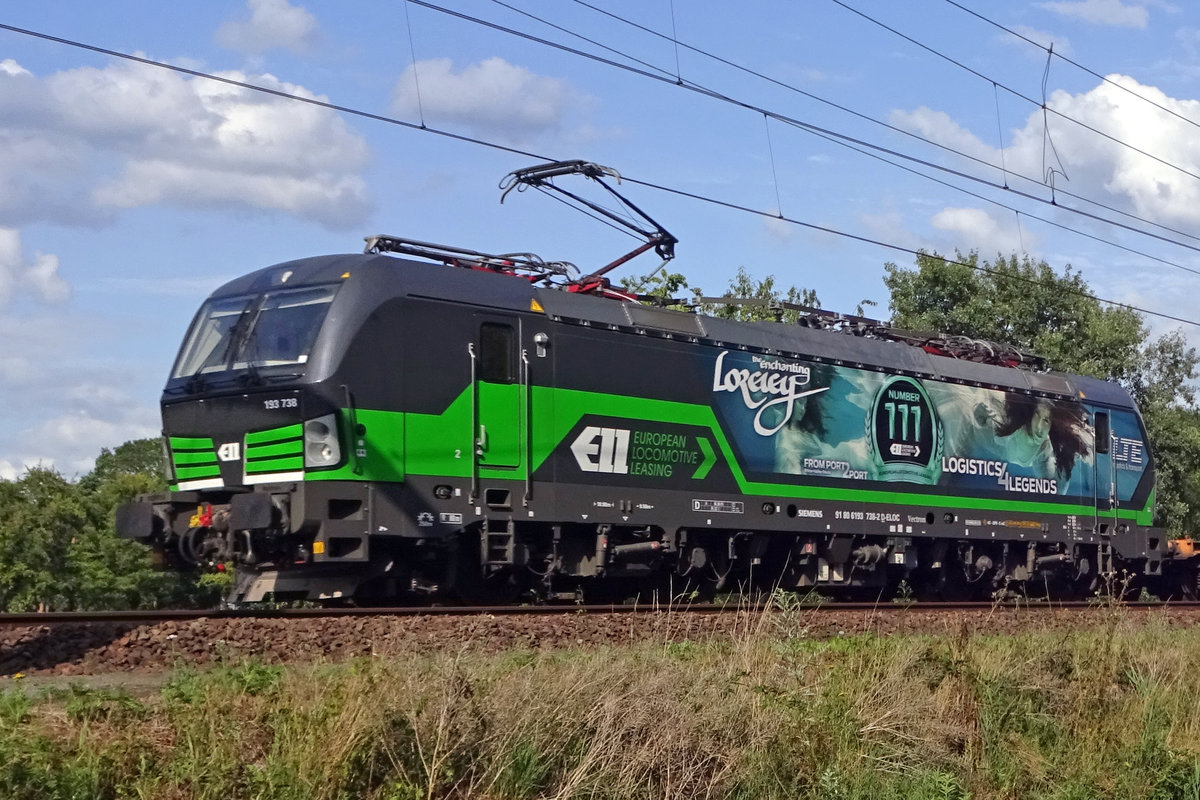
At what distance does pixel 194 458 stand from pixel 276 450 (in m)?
1.32

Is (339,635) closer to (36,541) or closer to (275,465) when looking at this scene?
(275,465)

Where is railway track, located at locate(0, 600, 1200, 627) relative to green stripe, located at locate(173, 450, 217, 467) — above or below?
below

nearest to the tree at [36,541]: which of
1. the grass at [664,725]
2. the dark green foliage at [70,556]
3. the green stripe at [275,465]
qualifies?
the dark green foliage at [70,556]

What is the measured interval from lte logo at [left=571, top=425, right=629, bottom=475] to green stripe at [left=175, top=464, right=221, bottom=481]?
12.7 ft

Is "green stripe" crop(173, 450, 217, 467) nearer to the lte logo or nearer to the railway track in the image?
the railway track

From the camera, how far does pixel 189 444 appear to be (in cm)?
1410

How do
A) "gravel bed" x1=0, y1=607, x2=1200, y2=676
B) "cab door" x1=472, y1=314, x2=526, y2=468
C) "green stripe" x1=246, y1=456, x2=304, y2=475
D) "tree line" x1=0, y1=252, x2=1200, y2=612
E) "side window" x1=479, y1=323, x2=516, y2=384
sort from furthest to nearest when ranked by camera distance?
"tree line" x1=0, y1=252, x2=1200, y2=612 → "side window" x1=479, y1=323, x2=516, y2=384 → "cab door" x1=472, y1=314, x2=526, y2=468 → "green stripe" x1=246, y1=456, x2=304, y2=475 → "gravel bed" x1=0, y1=607, x2=1200, y2=676

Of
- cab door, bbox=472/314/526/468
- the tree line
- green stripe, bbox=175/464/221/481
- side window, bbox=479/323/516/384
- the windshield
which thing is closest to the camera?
the windshield

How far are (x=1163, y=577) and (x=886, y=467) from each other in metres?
9.67

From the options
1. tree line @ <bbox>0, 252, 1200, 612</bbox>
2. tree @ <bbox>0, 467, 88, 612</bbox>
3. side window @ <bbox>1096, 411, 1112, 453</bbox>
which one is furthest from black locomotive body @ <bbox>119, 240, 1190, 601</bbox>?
tree @ <bbox>0, 467, 88, 612</bbox>

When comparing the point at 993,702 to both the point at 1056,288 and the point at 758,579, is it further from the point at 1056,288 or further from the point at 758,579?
the point at 1056,288

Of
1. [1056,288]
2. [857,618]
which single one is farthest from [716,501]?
[1056,288]

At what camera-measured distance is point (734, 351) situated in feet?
56.5

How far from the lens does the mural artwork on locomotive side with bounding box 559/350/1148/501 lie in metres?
16.1
